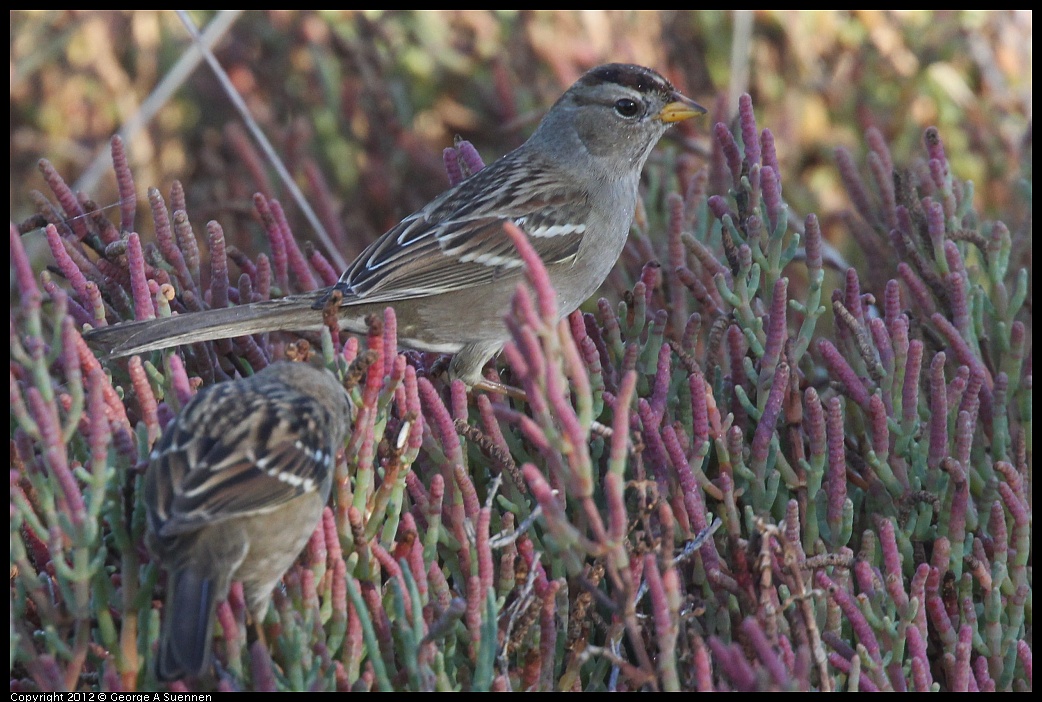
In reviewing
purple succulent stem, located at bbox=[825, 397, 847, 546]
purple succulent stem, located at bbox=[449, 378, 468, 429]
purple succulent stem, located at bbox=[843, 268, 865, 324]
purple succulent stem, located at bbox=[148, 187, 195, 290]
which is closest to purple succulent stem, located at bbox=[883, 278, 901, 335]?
purple succulent stem, located at bbox=[843, 268, 865, 324]

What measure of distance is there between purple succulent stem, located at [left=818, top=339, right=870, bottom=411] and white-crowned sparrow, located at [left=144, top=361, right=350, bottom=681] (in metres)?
1.19

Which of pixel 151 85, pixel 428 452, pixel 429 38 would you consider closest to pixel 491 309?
pixel 428 452

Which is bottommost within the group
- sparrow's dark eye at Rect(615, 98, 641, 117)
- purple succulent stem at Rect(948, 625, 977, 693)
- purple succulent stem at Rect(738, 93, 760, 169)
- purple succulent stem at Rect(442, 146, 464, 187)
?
purple succulent stem at Rect(948, 625, 977, 693)

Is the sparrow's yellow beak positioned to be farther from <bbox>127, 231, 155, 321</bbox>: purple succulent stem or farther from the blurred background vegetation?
<bbox>127, 231, 155, 321</bbox>: purple succulent stem

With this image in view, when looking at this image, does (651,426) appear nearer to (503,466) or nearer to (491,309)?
(503,466)

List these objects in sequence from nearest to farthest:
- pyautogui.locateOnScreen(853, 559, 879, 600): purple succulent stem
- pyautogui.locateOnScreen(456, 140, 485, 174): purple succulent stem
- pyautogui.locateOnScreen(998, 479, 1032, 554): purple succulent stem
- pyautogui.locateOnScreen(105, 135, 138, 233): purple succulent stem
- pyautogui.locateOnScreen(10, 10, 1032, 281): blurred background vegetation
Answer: pyautogui.locateOnScreen(853, 559, 879, 600): purple succulent stem
pyautogui.locateOnScreen(998, 479, 1032, 554): purple succulent stem
pyautogui.locateOnScreen(105, 135, 138, 233): purple succulent stem
pyautogui.locateOnScreen(456, 140, 485, 174): purple succulent stem
pyautogui.locateOnScreen(10, 10, 1032, 281): blurred background vegetation

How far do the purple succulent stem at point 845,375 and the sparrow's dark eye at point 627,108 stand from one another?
1.44m

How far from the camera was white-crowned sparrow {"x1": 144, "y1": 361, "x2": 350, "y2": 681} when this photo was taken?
198cm

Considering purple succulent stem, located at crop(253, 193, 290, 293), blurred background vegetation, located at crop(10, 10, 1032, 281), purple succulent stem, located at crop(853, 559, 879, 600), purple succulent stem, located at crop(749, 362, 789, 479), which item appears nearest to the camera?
purple succulent stem, located at crop(853, 559, 879, 600)

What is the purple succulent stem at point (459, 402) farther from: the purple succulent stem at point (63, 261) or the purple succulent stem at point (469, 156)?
the purple succulent stem at point (469, 156)

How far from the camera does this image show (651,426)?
95.0 inches

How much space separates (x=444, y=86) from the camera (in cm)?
565

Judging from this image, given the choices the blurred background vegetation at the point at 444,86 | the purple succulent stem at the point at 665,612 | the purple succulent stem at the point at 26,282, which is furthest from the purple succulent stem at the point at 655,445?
the blurred background vegetation at the point at 444,86

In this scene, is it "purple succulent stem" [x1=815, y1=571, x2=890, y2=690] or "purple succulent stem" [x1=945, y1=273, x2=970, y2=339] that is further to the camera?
"purple succulent stem" [x1=945, y1=273, x2=970, y2=339]
